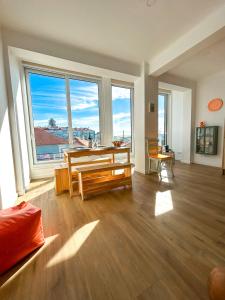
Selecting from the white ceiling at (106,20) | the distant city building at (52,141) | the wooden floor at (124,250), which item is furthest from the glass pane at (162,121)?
the wooden floor at (124,250)

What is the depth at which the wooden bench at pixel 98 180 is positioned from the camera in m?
2.37

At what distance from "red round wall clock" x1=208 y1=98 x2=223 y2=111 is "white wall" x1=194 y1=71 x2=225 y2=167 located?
9 centimetres

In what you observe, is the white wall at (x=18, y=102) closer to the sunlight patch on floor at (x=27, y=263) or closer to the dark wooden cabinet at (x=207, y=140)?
the sunlight patch on floor at (x=27, y=263)

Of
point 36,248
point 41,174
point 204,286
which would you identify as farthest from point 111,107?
point 204,286

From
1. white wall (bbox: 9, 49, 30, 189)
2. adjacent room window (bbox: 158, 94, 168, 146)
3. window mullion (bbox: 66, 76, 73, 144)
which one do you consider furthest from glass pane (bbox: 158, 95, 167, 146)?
white wall (bbox: 9, 49, 30, 189)

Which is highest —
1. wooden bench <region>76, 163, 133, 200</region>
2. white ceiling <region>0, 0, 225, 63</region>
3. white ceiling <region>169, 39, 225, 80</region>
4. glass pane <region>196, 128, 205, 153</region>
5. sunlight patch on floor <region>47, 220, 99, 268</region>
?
white ceiling <region>0, 0, 225, 63</region>

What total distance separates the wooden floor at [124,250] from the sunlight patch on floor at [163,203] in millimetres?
14

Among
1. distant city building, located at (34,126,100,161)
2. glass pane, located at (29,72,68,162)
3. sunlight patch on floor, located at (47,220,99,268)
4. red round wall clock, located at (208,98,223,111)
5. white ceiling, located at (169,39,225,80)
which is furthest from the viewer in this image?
red round wall clock, located at (208,98,223,111)

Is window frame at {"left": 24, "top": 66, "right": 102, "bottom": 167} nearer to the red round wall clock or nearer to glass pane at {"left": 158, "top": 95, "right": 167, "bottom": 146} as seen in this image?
glass pane at {"left": 158, "top": 95, "right": 167, "bottom": 146}

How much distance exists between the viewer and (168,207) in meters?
2.04

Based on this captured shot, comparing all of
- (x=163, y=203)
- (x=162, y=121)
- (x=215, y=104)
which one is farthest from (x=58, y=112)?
(x=215, y=104)

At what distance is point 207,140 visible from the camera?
4191mm

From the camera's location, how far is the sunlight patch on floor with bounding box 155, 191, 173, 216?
77.2 inches

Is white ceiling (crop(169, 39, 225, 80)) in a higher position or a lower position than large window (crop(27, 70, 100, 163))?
higher
